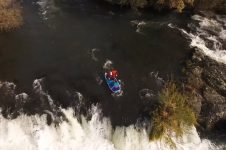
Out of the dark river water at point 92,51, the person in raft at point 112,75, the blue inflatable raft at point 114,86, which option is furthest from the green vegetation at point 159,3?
the blue inflatable raft at point 114,86

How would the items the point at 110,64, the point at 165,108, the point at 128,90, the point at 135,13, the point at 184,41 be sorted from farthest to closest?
the point at 135,13, the point at 184,41, the point at 110,64, the point at 128,90, the point at 165,108

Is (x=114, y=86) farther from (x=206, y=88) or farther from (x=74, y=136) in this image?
(x=206, y=88)

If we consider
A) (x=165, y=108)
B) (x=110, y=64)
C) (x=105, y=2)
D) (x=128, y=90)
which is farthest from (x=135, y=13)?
(x=165, y=108)

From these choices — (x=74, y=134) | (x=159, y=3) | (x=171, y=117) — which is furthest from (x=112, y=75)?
(x=159, y=3)

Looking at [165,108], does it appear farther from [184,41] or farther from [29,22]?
[29,22]

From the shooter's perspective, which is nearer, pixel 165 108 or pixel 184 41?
pixel 165 108

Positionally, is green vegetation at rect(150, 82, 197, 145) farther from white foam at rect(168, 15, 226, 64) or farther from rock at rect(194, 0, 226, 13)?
rock at rect(194, 0, 226, 13)
